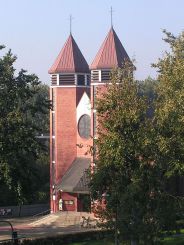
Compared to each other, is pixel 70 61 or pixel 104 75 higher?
pixel 70 61

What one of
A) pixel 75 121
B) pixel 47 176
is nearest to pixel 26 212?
pixel 47 176

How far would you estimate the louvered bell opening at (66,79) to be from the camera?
52219 mm

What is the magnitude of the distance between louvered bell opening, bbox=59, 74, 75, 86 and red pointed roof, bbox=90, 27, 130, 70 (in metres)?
4.00

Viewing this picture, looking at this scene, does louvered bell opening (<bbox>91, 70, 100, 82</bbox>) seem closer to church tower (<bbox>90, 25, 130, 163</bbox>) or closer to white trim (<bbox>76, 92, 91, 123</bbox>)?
church tower (<bbox>90, 25, 130, 163</bbox>)

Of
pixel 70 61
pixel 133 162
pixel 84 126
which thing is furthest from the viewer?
pixel 70 61

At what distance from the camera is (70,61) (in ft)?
173

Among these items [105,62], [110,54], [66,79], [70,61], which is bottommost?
[66,79]

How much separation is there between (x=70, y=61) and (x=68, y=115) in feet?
16.1

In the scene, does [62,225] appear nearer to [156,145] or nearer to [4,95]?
[4,95]

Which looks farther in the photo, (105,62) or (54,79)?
(54,79)

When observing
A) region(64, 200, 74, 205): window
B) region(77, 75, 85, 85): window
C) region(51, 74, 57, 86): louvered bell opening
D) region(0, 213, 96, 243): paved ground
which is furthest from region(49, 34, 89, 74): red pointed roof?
region(0, 213, 96, 243): paved ground

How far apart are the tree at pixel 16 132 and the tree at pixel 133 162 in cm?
881

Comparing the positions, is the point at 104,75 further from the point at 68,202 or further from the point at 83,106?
the point at 68,202

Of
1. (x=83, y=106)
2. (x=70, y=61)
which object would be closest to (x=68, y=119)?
(x=83, y=106)
